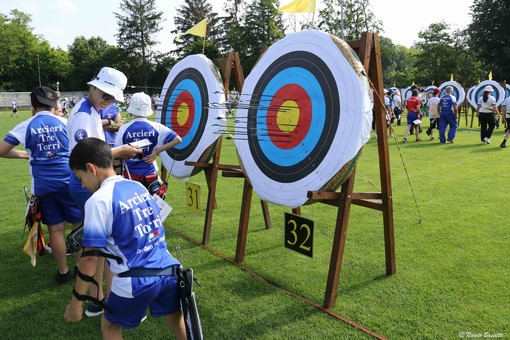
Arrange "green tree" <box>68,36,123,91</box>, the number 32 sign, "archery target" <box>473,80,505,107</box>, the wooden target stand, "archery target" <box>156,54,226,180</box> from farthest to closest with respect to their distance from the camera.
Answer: "green tree" <box>68,36,123,91</box>
"archery target" <box>473,80,505,107</box>
"archery target" <box>156,54,226,180</box>
the number 32 sign
the wooden target stand

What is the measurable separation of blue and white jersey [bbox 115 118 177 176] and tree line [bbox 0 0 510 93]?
149 ft

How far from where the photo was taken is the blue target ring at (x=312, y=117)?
3227 millimetres

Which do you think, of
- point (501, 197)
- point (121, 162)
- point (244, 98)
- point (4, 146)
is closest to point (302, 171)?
point (244, 98)

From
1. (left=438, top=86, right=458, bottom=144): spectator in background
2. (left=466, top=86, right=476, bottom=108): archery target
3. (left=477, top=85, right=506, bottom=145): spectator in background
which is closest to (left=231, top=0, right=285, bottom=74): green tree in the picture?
(left=466, top=86, right=476, bottom=108): archery target

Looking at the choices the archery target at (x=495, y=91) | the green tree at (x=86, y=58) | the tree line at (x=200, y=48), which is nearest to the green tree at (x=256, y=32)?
the tree line at (x=200, y=48)

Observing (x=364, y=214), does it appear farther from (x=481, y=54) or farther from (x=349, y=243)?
(x=481, y=54)

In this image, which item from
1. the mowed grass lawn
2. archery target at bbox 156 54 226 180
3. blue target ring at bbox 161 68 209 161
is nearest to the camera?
the mowed grass lawn

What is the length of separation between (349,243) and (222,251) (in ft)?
4.55

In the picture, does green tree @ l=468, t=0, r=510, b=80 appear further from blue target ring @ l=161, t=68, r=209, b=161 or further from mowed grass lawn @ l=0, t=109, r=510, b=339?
blue target ring @ l=161, t=68, r=209, b=161

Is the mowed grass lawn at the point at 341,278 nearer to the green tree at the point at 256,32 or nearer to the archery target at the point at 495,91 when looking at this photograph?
the archery target at the point at 495,91

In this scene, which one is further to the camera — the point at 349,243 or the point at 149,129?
the point at 349,243

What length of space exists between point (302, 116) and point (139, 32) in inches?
2672

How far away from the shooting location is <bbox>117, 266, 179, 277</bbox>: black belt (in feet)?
6.64

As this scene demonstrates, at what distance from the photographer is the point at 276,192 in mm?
3375
